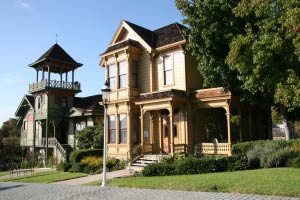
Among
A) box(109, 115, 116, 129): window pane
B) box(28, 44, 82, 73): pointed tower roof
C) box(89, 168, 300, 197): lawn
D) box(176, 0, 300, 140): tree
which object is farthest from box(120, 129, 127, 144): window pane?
box(28, 44, 82, 73): pointed tower roof

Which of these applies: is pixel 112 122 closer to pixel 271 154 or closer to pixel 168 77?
pixel 168 77

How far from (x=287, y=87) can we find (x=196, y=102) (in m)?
9.32

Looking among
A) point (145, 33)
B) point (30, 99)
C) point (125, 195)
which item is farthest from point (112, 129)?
point (30, 99)

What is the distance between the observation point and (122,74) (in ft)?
83.5

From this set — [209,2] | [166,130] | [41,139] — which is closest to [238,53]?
[209,2]

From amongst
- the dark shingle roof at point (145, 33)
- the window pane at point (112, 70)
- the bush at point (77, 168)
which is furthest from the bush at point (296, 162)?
the window pane at point (112, 70)

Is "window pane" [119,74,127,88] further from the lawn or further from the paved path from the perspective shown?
the paved path

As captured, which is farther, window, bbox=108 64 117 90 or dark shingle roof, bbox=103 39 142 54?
window, bbox=108 64 117 90

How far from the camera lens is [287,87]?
12984 mm

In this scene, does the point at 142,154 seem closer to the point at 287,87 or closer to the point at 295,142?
the point at 295,142

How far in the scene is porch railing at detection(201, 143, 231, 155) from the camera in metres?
19.9

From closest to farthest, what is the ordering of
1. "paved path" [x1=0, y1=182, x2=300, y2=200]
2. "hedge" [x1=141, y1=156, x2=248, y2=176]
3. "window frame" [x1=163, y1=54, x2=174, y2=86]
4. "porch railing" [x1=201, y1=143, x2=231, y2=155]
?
"paved path" [x1=0, y1=182, x2=300, y2=200] < "hedge" [x1=141, y1=156, x2=248, y2=176] < "porch railing" [x1=201, y1=143, x2=231, y2=155] < "window frame" [x1=163, y1=54, x2=174, y2=86]

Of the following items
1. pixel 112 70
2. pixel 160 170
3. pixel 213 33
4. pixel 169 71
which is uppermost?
pixel 213 33

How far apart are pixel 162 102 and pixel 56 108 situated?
68.5 ft
